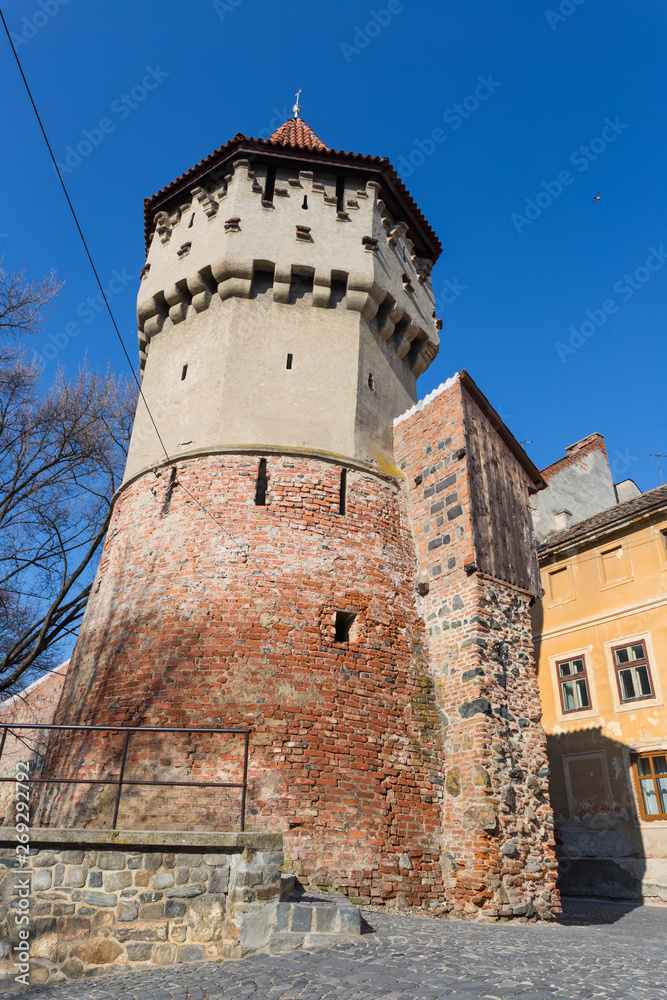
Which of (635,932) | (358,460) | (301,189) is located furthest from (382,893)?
(301,189)

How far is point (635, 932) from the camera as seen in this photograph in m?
→ 8.70

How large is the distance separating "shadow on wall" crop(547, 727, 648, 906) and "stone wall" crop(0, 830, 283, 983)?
34.9 ft

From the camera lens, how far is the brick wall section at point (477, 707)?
8.88 meters

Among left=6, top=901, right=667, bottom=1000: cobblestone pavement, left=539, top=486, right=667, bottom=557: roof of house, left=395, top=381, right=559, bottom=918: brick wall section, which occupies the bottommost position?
left=6, top=901, right=667, bottom=1000: cobblestone pavement

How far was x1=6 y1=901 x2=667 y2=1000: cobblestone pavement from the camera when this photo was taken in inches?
182

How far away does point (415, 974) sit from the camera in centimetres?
496

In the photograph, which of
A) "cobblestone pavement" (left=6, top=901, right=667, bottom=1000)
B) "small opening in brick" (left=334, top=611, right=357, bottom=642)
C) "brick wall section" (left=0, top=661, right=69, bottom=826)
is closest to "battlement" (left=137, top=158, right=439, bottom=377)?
"small opening in brick" (left=334, top=611, right=357, bottom=642)

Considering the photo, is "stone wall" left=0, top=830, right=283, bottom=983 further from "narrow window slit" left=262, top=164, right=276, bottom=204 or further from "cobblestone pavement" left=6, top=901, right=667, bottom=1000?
"narrow window slit" left=262, top=164, right=276, bottom=204

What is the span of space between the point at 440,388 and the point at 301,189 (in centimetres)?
529

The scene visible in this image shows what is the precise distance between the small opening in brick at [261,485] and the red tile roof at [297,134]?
866cm

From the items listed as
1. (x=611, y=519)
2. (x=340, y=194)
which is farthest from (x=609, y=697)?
(x=340, y=194)

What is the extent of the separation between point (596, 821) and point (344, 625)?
8.63m

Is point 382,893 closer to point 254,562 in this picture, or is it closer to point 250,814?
point 250,814

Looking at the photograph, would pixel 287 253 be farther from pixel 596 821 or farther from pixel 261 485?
pixel 596 821
